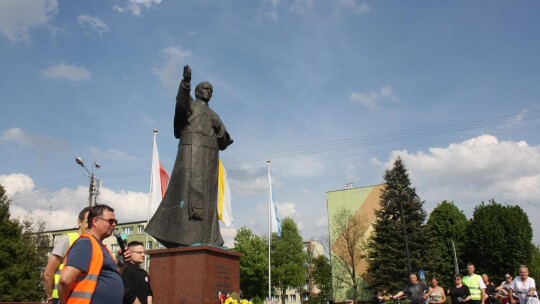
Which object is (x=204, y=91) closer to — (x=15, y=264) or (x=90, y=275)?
(x=90, y=275)

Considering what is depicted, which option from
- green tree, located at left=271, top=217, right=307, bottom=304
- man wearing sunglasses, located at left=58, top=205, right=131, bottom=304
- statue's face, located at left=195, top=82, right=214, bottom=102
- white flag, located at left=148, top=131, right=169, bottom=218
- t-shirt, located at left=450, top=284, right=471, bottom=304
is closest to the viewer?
man wearing sunglasses, located at left=58, top=205, right=131, bottom=304

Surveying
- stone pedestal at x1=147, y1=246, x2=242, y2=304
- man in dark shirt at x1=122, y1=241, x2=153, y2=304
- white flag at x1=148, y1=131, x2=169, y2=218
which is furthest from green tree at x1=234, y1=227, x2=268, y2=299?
man in dark shirt at x1=122, y1=241, x2=153, y2=304

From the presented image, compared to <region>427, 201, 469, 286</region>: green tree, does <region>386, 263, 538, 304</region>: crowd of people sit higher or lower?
lower

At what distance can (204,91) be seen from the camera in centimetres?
1101

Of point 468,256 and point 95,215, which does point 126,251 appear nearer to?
point 95,215

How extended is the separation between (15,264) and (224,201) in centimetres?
2201

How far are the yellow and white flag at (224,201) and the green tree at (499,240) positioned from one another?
35.8 meters

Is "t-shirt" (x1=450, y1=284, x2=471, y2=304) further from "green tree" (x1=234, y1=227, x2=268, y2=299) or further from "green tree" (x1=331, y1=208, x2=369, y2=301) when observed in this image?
"green tree" (x1=234, y1=227, x2=268, y2=299)

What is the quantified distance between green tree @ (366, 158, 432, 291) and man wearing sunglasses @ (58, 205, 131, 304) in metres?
33.6

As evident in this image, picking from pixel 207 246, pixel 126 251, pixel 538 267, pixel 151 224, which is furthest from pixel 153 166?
pixel 538 267

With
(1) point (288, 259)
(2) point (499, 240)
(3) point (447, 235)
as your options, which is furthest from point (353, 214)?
(2) point (499, 240)

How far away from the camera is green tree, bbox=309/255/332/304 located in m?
57.6

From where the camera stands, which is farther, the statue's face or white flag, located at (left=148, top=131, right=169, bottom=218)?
white flag, located at (left=148, top=131, right=169, bottom=218)

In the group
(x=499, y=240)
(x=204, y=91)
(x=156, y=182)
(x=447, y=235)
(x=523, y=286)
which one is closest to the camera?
(x=523, y=286)
